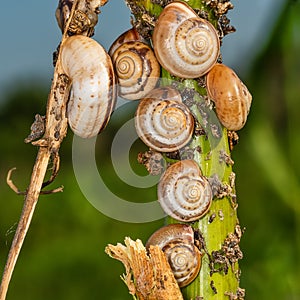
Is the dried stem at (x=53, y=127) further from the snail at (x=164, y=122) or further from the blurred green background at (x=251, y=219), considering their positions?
the blurred green background at (x=251, y=219)

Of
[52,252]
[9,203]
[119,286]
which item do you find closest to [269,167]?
[119,286]

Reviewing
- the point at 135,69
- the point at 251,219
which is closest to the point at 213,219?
the point at 135,69

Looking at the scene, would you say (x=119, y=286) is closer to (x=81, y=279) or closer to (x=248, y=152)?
(x=81, y=279)

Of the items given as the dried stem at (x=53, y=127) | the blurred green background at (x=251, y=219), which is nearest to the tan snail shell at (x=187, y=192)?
the dried stem at (x=53, y=127)

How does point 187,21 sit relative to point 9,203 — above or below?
below

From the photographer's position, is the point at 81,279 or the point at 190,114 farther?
the point at 81,279

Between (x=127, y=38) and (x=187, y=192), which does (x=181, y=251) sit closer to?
(x=187, y=192)

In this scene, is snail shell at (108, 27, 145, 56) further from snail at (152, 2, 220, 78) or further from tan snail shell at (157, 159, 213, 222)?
tan snail shell at (157, 159, 213, 222)
